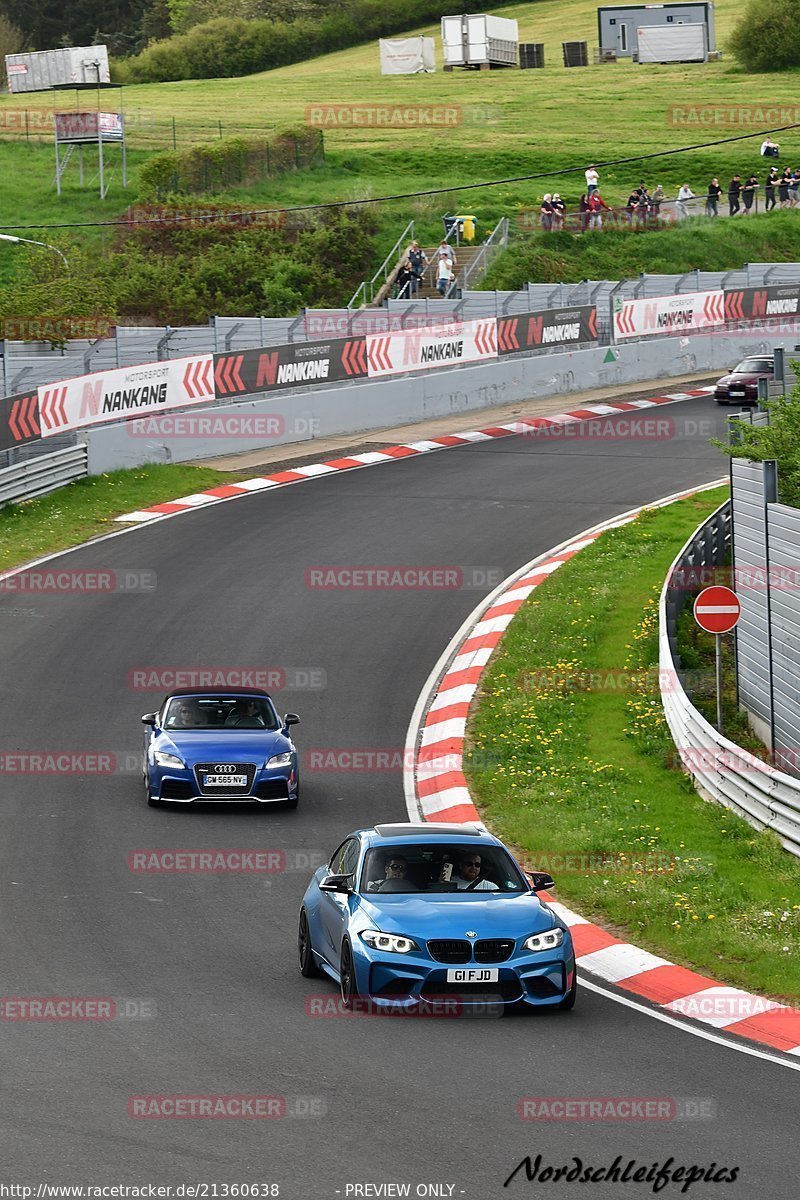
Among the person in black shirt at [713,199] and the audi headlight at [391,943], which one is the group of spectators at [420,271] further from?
the audi headlight at [391,943]

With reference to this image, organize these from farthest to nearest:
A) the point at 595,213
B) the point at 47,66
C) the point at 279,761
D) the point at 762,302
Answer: the point at 47,66 < the point at 595,213 < the point at 762,302 < the point at 279,761

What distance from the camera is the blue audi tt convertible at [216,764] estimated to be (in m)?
17.2

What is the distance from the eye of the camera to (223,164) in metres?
72.5

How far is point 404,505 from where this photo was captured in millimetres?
32219

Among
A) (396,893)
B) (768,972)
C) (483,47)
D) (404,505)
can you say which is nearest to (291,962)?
(396,893)

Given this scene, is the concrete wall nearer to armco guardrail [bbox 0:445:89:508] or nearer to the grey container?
armco guardrail [bbox 0:445:89:508]

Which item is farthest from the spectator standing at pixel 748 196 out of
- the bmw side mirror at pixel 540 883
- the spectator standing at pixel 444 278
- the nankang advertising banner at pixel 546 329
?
the bmw side mirror at pixel 540 883

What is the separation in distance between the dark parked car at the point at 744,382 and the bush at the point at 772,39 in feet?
223

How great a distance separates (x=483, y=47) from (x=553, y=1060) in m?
110

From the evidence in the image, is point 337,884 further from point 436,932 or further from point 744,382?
point 744,382

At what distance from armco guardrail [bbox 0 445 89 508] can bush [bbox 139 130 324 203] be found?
39.2 metres

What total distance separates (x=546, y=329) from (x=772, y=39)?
6782 cm

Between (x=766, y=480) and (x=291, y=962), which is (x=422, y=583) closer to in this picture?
(x=766, y=480)

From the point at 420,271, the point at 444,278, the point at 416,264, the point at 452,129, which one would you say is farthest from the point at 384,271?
the point at 452,129
